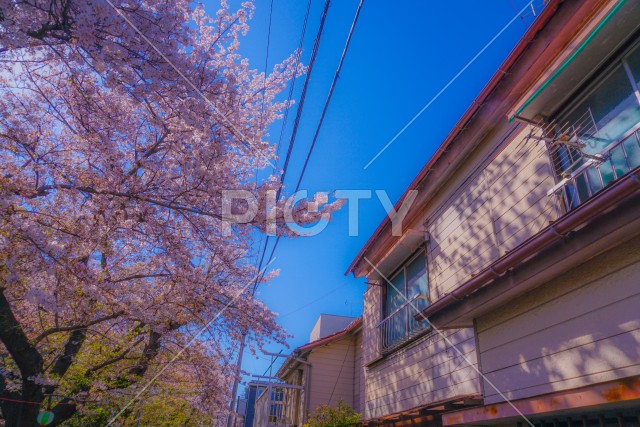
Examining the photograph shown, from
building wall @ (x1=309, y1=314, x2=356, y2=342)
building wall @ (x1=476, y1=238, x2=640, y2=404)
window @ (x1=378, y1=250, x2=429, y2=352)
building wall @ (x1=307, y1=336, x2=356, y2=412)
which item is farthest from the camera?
building wall @ (x1=309, y1=314, x2=356, y2=342)

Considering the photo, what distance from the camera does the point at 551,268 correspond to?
11.3 feet

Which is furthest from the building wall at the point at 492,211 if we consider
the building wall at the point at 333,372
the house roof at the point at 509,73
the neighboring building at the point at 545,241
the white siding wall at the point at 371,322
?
the building wall at the point at 333,372

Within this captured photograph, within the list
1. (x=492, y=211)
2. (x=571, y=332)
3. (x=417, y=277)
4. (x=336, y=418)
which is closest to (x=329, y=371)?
(x=336, y=418)

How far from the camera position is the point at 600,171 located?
376cm

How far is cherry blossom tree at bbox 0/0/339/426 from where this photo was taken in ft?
14.7

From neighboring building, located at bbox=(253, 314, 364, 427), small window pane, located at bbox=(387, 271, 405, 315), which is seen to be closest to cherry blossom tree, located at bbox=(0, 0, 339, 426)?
small window pane, located at bbox=(387, 271, 405, 315)

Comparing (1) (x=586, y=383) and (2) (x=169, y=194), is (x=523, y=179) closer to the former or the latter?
(1) (x=586, y=383)

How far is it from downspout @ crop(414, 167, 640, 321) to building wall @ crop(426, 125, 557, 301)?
31.6 inches

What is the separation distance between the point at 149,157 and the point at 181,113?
1407mm

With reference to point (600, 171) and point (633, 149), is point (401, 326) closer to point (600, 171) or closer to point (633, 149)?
point (600, 171)

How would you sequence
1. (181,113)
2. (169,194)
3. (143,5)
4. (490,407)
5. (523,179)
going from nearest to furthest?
1. (490,407)
2. (143,5)
3. (523,179)
4. (181,113)
5. (169,194)

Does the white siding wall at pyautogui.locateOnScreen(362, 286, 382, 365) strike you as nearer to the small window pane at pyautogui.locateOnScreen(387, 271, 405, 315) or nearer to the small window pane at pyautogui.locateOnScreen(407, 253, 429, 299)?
the small window pane at pyautogui.locateOnScreen(387, 271, 405, 315)

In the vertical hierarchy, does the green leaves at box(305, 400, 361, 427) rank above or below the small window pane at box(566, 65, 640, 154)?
below

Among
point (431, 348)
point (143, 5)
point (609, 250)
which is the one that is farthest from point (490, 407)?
point (143, 5)
